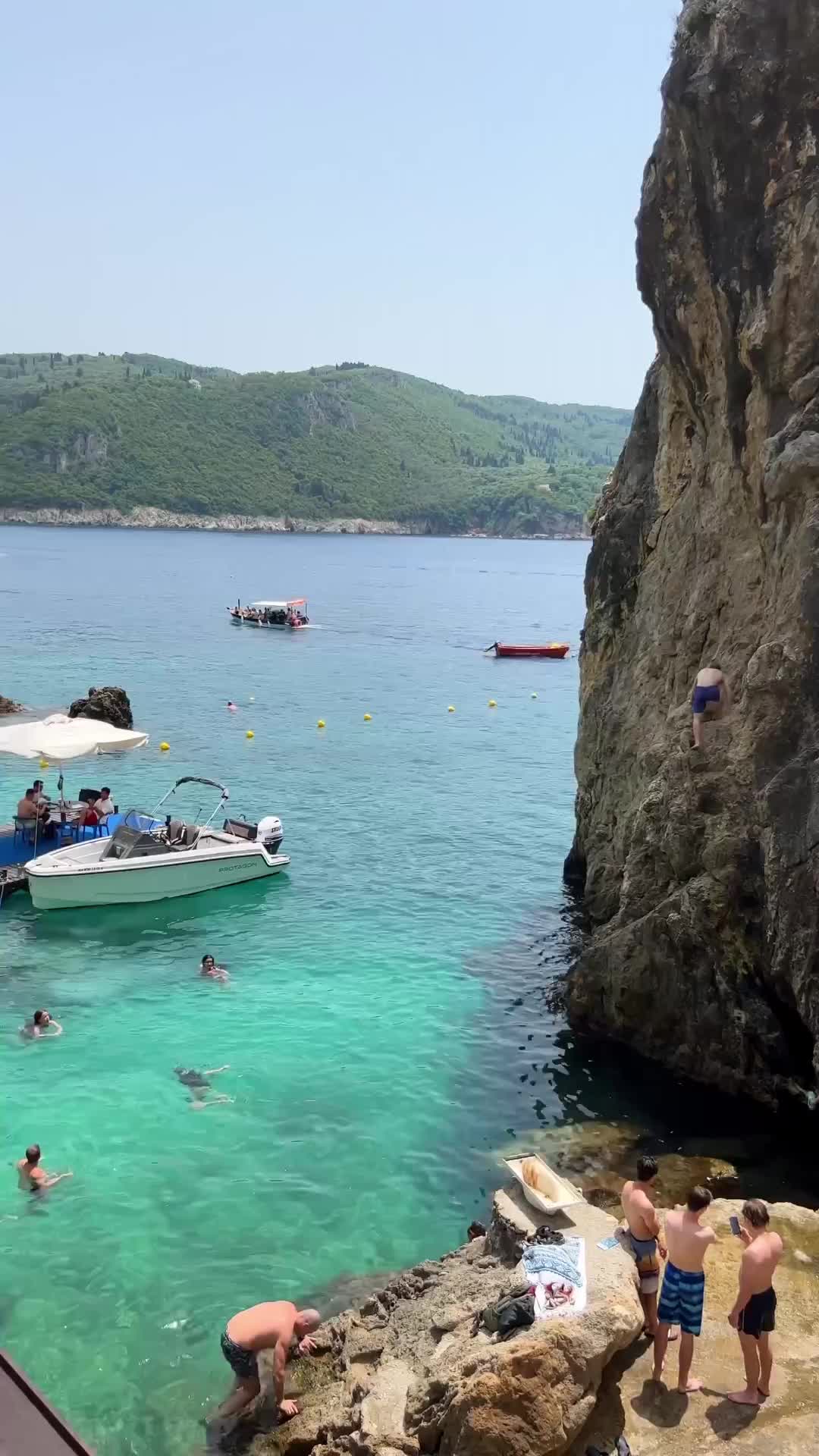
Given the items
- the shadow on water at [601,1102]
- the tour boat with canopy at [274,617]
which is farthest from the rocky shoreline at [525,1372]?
the tour boat with canopy at [274,617]

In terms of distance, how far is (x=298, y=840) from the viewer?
1213 inches

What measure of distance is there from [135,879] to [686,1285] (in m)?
18.1

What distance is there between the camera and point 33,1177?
14172 mm

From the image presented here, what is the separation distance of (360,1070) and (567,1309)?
9.42m

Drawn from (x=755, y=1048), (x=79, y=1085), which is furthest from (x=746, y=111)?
(x=79, y=1085)

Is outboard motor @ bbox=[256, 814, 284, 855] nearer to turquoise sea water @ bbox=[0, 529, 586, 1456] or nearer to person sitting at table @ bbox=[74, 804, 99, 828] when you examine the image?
turquoise sea water @ bbox=[0, 529, 586, 1456]

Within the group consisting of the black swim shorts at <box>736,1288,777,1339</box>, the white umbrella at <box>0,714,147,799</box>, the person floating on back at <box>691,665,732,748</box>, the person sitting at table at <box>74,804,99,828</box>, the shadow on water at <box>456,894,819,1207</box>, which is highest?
the person floating on back at <box>691,665,732,748</box>

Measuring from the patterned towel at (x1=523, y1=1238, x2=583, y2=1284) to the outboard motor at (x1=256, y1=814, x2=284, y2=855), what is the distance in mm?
18594

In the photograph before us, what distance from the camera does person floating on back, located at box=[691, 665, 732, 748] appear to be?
1705 cm

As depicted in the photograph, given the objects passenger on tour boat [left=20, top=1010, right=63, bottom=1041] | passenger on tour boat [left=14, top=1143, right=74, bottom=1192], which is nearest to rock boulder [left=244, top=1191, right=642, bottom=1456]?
passenger on tour boat [left=14, top=1143, right=74, bottom=1192]

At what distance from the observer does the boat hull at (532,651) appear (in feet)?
249

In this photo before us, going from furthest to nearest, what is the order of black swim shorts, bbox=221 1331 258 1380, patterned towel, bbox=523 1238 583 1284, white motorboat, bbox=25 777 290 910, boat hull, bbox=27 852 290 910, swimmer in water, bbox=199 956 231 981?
white motorboat, bbox=25 777 290 910 < boat hull, bbox=27 852 290 910 < swimmer in water, bbox=199 956 231 981 < black swim shorts, bbox=221 1331 258 1380 < patterned towel, bbox=523 1238 583 1284

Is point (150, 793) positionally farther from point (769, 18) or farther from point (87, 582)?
point (87, 582)

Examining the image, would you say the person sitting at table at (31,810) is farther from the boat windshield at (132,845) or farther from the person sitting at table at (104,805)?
the boat windshield at (132,845)
